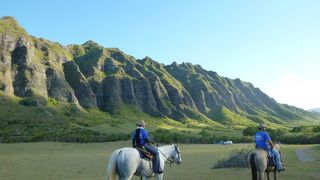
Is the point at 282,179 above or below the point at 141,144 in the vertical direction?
below

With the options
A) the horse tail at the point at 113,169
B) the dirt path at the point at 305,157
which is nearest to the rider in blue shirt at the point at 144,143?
the horse tail at the point at 113,169

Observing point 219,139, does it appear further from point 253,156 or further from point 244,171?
point 253,156

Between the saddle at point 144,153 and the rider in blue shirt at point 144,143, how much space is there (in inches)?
7.8

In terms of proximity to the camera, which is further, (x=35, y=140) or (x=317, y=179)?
(x=35, y=140)

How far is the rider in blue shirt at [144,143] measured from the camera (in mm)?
21047

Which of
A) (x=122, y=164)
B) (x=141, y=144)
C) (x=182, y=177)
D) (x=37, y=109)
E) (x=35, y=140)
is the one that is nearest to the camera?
(x=122, y=164)

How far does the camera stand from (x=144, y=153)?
20.6 meters

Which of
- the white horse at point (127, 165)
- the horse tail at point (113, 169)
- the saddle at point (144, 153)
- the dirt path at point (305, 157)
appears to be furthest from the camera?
the dirt path at point (305, 157)

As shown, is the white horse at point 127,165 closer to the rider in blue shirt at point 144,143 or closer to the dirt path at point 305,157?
the rider in blue shirt at point 144,143

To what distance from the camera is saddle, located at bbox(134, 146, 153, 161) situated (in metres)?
20.4

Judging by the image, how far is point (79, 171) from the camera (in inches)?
1481

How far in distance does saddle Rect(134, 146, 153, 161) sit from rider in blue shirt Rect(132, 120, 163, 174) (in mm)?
199

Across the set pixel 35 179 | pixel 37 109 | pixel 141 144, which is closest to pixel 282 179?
pixel 141 144

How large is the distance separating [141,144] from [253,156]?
6707 millimetres
